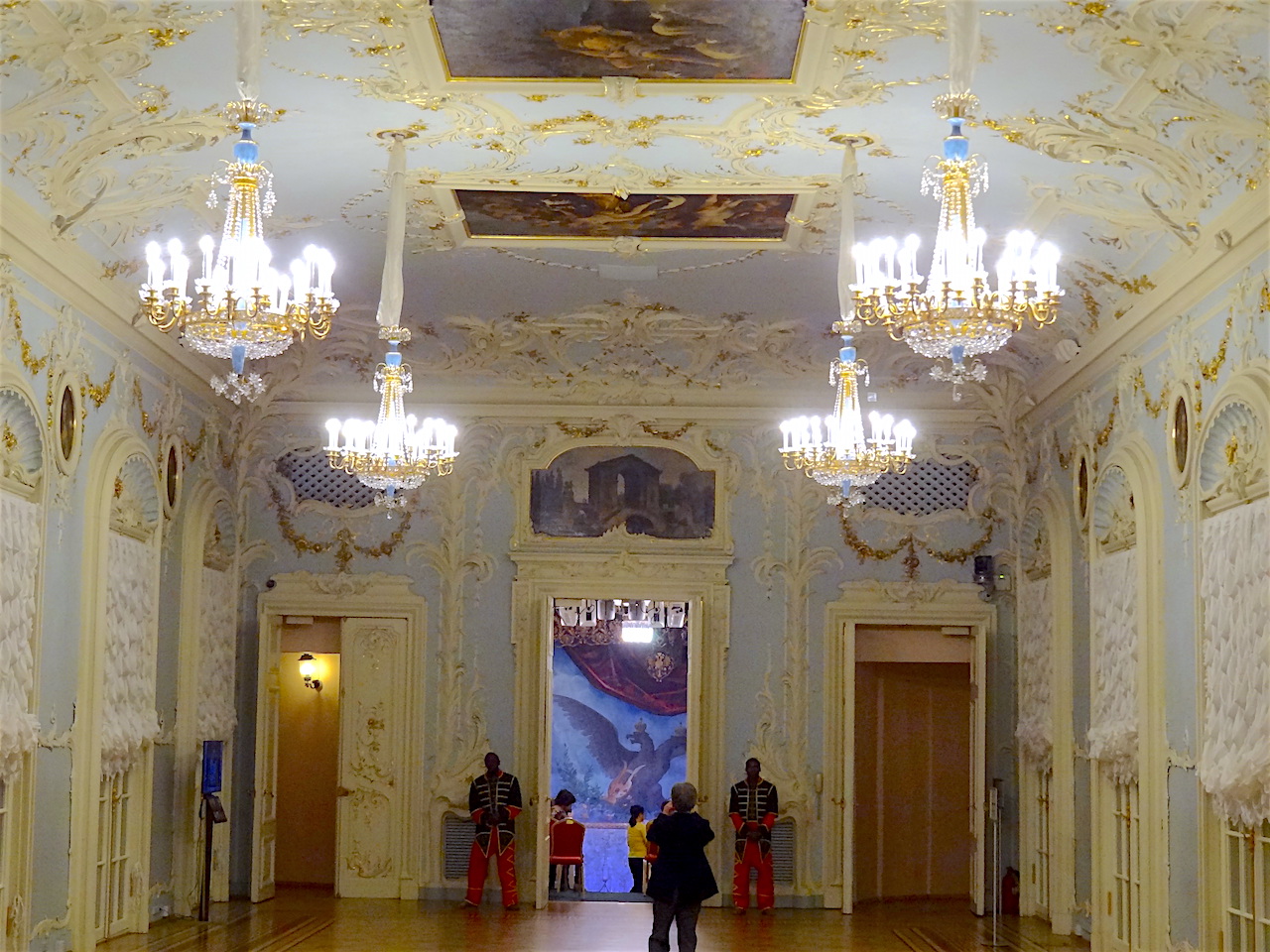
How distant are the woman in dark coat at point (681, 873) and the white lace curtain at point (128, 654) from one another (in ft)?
13.1

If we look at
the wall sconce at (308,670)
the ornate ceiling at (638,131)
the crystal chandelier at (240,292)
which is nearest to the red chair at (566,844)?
the wall sconce at (308,670)

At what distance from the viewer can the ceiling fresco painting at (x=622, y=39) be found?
267 inches

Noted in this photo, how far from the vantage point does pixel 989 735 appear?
45.9 feet

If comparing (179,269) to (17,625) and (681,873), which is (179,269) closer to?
(17,625)

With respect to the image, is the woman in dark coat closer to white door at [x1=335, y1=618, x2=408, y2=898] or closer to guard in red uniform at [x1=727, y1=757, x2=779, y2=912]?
guard in red uniform at [x1=727, y1=757, x2=779, y2=912]

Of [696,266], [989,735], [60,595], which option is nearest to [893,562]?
[989,735]

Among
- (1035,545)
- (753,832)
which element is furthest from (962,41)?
(753,832)

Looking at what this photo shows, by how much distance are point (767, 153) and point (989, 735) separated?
7.17 metres

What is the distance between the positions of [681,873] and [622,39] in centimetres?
502

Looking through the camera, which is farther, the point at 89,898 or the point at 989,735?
the point at 989,735

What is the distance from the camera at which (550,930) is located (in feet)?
40.0

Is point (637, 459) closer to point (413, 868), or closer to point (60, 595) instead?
point (413, 868)

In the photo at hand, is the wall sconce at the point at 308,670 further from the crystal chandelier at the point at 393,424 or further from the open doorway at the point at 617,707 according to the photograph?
the crystal chandelier at the point at 393,424

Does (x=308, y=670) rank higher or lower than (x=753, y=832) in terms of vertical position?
higher
